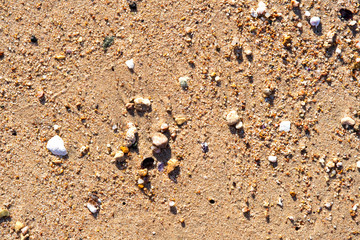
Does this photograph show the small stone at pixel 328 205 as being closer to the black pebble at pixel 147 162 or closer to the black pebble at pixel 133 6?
the black pebble at pixel 147 162

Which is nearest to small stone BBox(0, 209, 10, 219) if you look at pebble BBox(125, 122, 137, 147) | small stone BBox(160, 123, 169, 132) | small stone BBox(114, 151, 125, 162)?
small stone BBox(114, 151, 125, 162)

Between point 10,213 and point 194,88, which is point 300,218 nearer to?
point 194,88

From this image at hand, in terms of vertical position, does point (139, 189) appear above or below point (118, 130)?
below

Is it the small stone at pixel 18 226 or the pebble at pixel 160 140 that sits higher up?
the pebble at pixel 160 140

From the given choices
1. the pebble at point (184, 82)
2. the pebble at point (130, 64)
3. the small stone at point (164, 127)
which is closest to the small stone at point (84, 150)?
the small stone at point (164, 127)

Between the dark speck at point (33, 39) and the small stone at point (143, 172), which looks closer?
the small stone at point (143, 172)

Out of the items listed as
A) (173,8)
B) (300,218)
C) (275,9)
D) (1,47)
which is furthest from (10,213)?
(275,9)

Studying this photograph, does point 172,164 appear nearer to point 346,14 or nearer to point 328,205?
point 328,205
